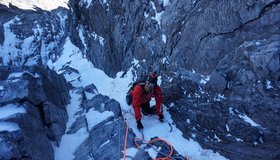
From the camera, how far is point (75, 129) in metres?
10.9

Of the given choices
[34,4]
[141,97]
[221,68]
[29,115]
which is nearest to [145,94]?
[141,97]

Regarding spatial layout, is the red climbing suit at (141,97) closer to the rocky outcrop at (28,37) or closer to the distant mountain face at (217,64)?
the distant mountain face at (217,64)

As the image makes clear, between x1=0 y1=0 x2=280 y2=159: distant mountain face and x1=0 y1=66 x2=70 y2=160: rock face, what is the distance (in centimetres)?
433

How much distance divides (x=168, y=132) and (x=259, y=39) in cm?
417

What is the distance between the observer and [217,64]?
33.8 ft

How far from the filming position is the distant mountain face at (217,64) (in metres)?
8.43

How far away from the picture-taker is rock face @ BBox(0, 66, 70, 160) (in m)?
7.76

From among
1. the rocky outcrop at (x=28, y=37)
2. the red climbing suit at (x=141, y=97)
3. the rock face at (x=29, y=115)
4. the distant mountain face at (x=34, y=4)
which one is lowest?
the rock face at (x=29, y=115)

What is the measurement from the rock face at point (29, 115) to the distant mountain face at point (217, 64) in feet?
14.2

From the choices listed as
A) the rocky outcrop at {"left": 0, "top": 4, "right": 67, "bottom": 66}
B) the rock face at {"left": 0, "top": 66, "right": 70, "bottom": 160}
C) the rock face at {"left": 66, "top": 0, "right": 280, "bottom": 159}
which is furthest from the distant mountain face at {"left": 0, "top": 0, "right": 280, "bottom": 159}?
the rocky outcrop at {"left": 0, "top": 4, "right": 67, "bottom": 66}

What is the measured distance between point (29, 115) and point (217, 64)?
6.40 meters

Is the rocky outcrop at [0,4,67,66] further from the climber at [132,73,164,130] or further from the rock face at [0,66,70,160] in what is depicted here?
the climber at [132,73,164,130]

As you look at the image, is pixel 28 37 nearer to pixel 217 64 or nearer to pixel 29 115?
pixel 29 115

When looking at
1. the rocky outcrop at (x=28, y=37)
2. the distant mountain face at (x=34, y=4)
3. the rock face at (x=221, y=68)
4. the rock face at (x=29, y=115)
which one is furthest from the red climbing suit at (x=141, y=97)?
the distant mountain face at (x=34, y=4)
